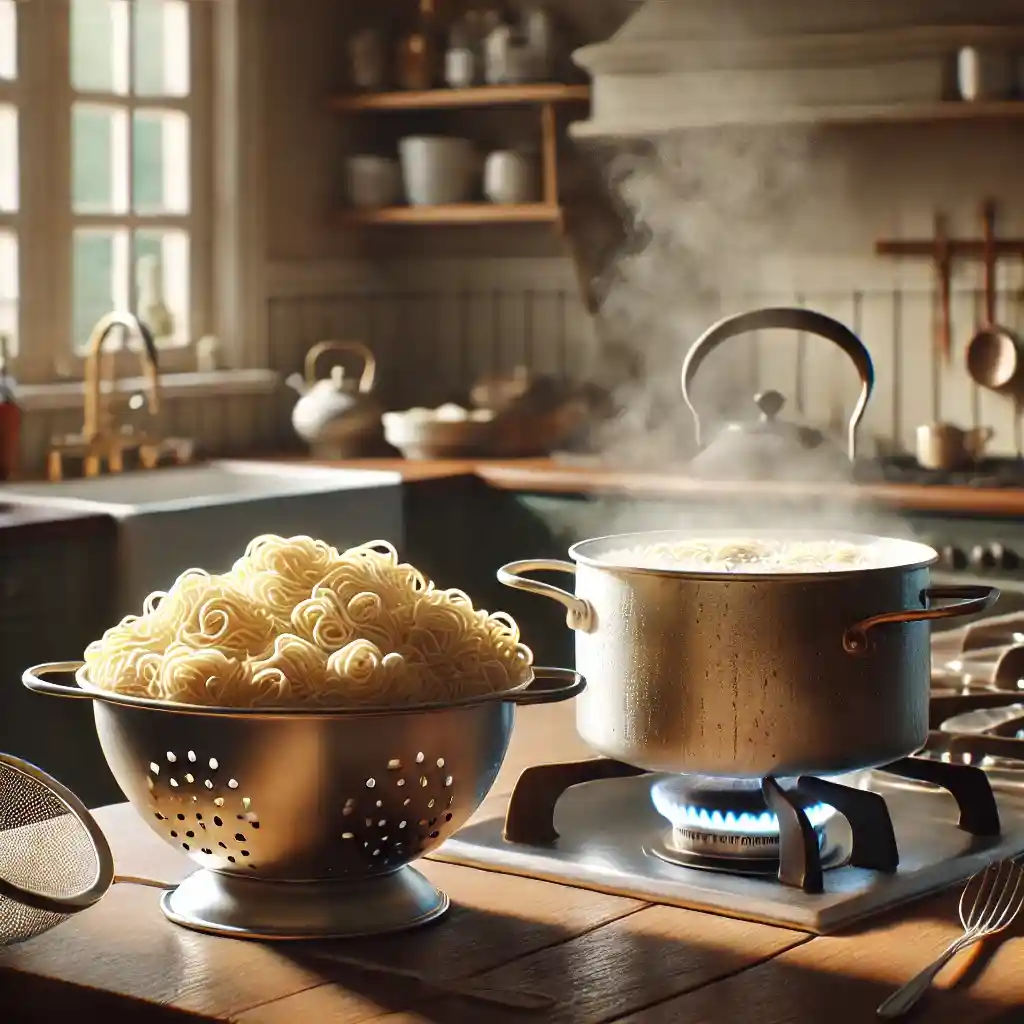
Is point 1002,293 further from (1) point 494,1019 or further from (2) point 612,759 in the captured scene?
(1) point 494,1019

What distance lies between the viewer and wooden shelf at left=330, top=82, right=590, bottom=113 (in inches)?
186

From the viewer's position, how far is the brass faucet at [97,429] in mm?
4219

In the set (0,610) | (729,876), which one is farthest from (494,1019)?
(0,610)

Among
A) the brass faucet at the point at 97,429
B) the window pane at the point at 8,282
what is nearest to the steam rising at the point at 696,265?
the brass faucet at the point at 97,429

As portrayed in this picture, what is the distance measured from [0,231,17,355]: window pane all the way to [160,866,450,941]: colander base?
3344 millimetres

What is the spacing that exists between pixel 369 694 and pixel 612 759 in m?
0.32

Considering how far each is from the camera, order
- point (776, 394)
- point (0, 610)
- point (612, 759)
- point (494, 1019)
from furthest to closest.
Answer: point (776, 394) < point (0, 610) < point (612, 759) < point (494, 1019)

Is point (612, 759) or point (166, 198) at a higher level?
point (166, 198)

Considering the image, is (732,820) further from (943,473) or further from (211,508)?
(943,473)

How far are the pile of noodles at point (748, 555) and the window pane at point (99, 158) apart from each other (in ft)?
11.0

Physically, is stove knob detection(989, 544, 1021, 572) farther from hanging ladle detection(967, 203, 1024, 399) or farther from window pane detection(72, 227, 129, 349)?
window pane detection(72, 227, 129, 349)

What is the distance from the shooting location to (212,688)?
1177 millimetres

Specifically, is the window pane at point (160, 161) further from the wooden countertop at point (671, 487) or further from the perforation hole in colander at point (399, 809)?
the perforation hole in colander at point (399, 809)

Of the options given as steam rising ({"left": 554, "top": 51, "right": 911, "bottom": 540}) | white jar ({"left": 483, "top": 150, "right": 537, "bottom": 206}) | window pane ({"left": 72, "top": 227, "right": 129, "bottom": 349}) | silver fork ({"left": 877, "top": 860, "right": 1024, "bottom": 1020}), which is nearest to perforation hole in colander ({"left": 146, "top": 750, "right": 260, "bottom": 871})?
silver fork ({"left": 877, "top": 860, "right": 1024, "bottom": 1020})
